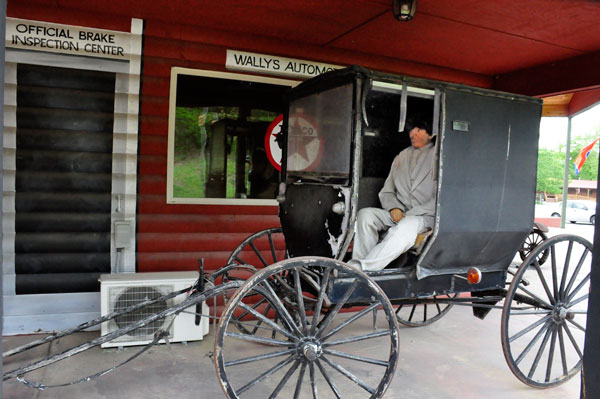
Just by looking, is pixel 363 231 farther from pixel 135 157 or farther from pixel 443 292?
pixel 135 157

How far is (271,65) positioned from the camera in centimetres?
494

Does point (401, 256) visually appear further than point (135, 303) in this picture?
No

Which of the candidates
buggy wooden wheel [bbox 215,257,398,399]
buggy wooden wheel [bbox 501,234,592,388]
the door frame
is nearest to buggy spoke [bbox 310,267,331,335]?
buggy wooden wheel [bbox 215,257,398,399]

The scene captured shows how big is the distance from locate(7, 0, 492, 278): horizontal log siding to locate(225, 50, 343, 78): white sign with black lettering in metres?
0.07

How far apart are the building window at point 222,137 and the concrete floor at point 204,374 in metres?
1.53

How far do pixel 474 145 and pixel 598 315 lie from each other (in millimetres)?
1989

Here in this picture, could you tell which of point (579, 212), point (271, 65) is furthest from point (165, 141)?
point (579, 212)

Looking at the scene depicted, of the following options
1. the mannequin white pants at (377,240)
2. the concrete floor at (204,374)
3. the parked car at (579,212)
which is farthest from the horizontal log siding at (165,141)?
the parked car at (579,212)

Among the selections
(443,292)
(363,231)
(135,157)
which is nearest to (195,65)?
(135,157)

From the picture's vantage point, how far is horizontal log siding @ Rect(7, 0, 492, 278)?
14.8 ft

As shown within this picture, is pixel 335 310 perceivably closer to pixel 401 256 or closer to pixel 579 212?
pixel 401 256

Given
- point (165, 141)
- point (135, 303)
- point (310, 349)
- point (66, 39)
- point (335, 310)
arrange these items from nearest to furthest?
point (310, 349)
point (335, 310)
point (135, 303)
point (66, 39)
point (165, 141)

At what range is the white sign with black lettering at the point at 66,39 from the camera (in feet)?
13.5

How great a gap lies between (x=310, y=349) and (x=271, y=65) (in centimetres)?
318
